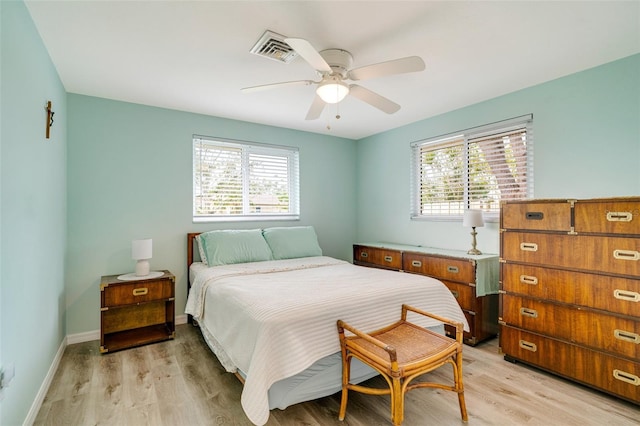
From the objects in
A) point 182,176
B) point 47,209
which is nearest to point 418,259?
point 182,176

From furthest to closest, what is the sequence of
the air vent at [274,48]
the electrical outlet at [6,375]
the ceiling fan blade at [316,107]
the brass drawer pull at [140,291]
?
the brass drawer pull at [140,291], the ceiling fan blade at [316,107], the air vent at [274,48], the electrical outlet at [6,375]

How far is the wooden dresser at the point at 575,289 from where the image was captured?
1988 mm

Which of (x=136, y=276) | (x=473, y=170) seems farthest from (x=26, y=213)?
(x=473, y=170)

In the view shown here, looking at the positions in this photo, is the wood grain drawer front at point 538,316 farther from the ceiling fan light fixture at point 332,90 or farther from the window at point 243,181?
the window at point 243,181

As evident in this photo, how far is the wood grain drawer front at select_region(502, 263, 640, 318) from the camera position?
1.99 m

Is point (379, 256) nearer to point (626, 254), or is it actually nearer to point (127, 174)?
point (626, 254)

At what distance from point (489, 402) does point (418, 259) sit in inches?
61.6

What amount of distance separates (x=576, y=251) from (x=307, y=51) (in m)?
2.26

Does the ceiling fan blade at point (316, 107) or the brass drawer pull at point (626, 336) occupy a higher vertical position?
the ceiling fan blade at point (316, 107)

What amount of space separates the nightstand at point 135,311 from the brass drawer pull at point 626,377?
349 cm

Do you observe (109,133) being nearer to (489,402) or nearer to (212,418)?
(212,418)

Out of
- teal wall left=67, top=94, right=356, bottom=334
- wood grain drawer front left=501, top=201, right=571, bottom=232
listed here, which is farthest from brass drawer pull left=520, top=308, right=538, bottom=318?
teal wall left=67, top=94, right=356, bottom=334

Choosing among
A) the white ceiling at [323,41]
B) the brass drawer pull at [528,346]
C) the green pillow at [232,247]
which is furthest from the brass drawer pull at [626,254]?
the green pillow at [232,247]

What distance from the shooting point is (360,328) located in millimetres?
2033
